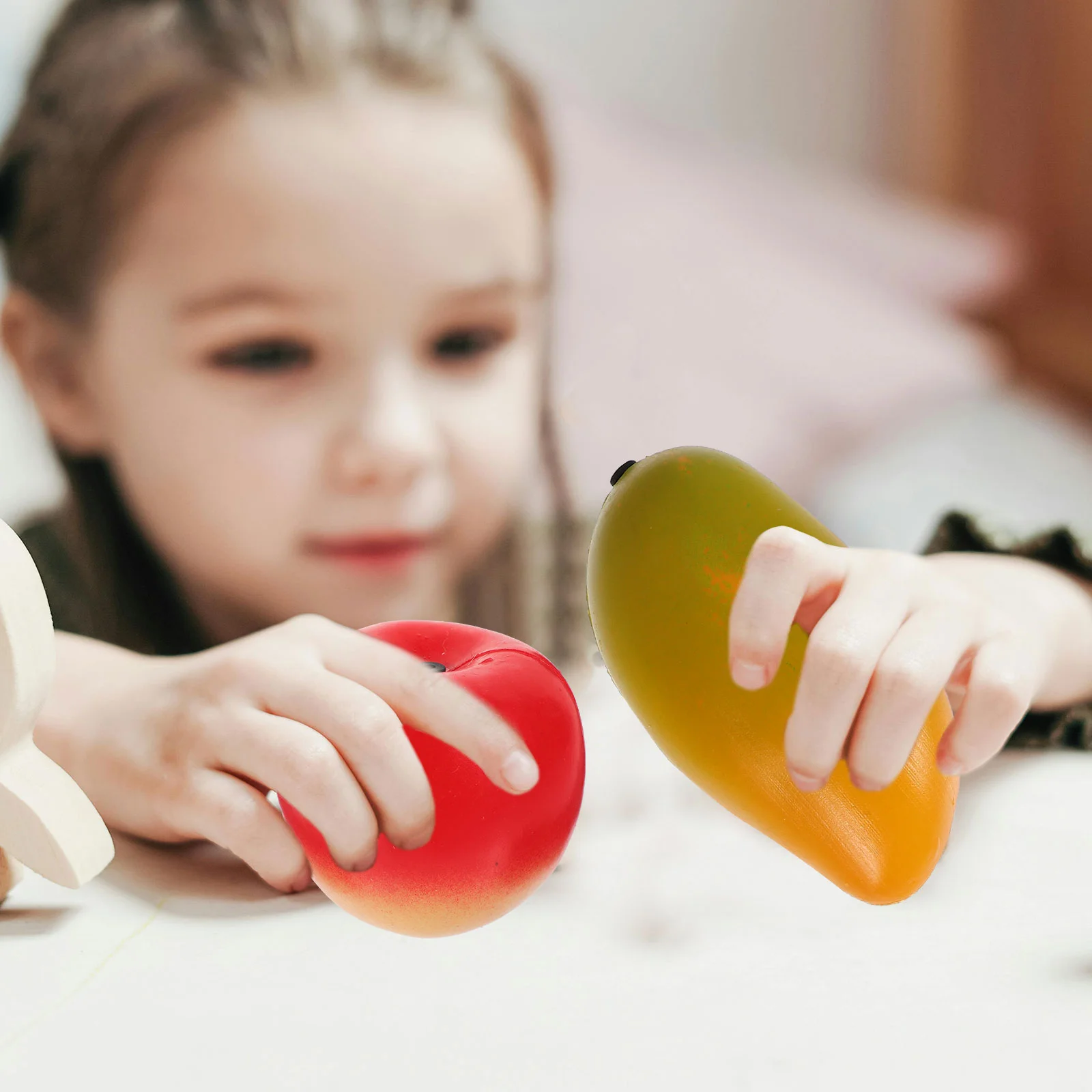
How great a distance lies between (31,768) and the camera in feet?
1.01

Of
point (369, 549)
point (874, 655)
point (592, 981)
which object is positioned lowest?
point (369, 549)

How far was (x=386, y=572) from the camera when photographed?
0.75 meters

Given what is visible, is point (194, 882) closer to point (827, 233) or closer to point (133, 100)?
point (133, 100)

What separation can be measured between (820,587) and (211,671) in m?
0.18

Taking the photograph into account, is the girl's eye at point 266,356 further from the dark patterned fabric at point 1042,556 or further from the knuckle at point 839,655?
the knuckle at point 839,655

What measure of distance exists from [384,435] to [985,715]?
0.48 metres

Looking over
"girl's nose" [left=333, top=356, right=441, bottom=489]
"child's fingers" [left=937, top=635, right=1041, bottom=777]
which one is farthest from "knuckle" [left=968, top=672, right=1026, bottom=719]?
"girl's nose" [left=333, top=356, right=441, bottom=489]

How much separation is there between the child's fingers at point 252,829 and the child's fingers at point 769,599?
0.13 m

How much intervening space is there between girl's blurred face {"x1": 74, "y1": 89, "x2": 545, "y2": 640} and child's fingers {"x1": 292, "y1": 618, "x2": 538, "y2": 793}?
1.36 feet

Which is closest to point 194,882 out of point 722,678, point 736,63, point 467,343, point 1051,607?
point 722,678

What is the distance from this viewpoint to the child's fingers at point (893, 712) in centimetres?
27

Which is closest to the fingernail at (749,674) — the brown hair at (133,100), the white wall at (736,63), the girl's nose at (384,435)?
the girl's nose at (384,435)

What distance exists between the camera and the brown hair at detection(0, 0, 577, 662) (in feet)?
2.32

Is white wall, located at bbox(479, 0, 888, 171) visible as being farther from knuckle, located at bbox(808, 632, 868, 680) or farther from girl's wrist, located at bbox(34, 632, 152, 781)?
knuckle, located at bbox(808, 632, 868, 680)
